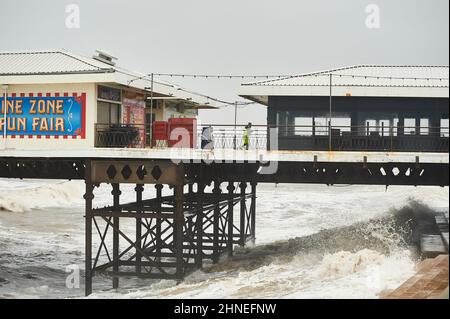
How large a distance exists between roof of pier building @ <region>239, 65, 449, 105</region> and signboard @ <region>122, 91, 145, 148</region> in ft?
A: 15.6

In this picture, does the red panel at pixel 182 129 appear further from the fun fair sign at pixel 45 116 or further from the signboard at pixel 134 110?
the fun fair sign at pixel 45 116

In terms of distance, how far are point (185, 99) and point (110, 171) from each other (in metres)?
10.0

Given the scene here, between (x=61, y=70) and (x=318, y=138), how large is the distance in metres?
9.54

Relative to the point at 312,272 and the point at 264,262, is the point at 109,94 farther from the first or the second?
the point at 312,272

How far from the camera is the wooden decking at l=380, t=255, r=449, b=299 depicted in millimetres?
16609

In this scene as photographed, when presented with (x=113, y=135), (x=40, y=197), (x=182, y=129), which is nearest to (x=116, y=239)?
(x=113, y=135)

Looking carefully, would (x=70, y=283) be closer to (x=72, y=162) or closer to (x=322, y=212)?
(x=72, y=162)

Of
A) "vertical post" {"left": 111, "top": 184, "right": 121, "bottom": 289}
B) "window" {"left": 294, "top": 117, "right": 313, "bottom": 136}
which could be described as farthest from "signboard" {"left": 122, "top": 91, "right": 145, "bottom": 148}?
"window" {"left": 294, "top": 117, "right": 313, "bottom": 136}

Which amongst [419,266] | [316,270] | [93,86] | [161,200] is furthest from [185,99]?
[419,266]

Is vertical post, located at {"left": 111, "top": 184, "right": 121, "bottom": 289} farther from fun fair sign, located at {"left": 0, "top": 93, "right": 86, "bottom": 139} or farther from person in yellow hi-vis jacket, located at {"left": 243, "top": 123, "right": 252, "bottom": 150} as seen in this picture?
person in yellow hi-vis jacket, located at {"left": 243, "top": 123, "right": 252, "bottom": 150}

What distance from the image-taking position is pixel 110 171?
1001 inches

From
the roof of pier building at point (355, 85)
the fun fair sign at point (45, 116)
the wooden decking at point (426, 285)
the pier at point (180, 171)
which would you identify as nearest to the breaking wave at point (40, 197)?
the pier at point (180, 171)

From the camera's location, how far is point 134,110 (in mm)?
30406
